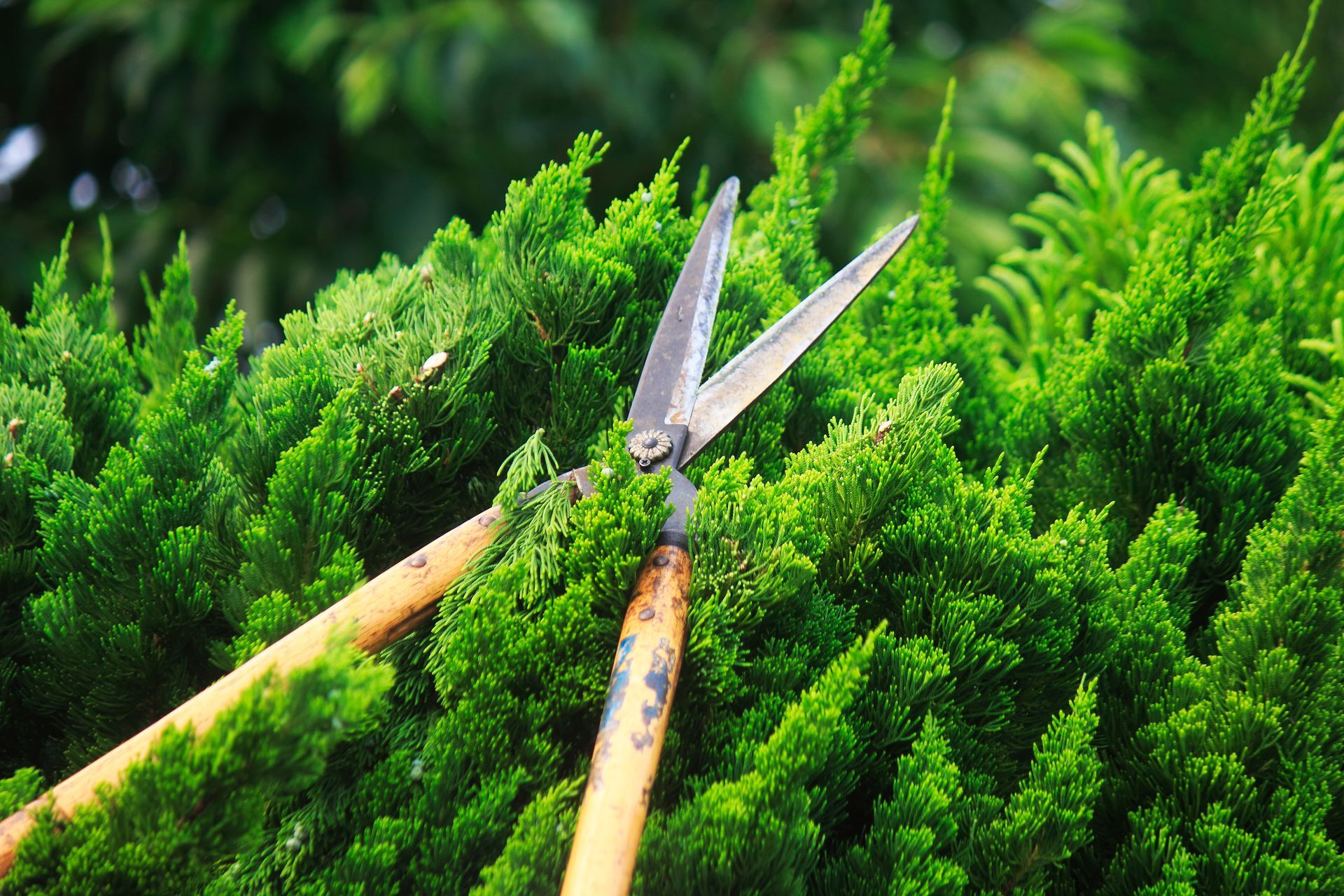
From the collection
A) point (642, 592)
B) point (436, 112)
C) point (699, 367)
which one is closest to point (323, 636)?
point (642, 592)

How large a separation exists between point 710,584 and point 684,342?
29 cm

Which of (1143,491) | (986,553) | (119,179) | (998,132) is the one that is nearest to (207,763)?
(986,553)

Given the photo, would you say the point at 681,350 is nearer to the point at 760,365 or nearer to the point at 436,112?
the point at 760,365

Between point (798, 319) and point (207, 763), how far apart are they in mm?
675

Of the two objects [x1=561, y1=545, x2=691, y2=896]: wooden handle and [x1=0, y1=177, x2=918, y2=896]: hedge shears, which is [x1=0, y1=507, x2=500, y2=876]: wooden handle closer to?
[x1=0, y1=177, x2=918, y2=896]: hedge shears

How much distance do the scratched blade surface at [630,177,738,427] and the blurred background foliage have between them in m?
2.18

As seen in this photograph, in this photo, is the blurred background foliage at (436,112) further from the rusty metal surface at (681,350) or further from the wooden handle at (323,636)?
the wooden handle at (323,636)

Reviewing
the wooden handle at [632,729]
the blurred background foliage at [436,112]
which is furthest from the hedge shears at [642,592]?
the blurred background foliage at [436,112]

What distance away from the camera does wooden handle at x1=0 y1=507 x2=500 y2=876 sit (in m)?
0.71

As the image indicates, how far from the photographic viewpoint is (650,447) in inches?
37.2

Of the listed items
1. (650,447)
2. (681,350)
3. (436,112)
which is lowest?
(650,447)

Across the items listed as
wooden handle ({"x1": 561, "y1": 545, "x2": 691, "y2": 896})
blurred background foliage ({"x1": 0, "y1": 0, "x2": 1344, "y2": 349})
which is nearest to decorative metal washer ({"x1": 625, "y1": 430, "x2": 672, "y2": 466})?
wooden handle ({"x1": 561, "y1": 545, "x2": 691, "y2": 896})

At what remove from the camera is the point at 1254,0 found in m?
4.48

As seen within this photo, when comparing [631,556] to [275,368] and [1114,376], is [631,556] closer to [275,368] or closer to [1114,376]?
[275,368]
